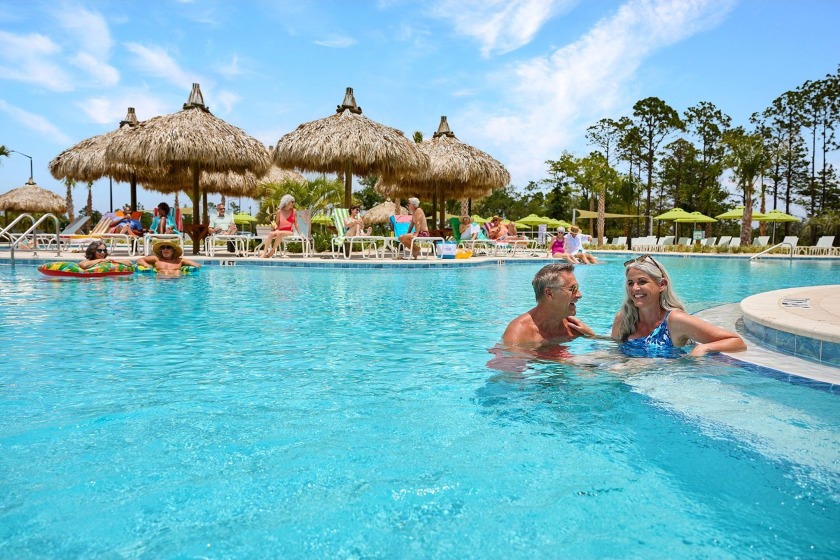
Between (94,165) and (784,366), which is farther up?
(94,165)

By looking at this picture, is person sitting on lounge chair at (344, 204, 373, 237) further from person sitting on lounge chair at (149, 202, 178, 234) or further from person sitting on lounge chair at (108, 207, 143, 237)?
person sitting on lounge chair at (108, 207, 143, 237)

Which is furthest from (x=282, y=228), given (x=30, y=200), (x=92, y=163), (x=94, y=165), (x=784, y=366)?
(x=30, y=200)

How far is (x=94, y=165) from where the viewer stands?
1886 centimetres

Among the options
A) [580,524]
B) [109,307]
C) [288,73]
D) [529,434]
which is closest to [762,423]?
[529,434]

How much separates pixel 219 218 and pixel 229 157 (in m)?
1.96

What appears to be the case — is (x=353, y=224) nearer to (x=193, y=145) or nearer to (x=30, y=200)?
(x=193, y=145)

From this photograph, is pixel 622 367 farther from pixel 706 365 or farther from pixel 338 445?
pixel 338 445

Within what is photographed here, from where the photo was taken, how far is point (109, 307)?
6.56m

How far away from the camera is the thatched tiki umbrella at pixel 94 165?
1892 cm

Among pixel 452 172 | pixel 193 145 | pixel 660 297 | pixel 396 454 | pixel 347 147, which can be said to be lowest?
pixel 396 454

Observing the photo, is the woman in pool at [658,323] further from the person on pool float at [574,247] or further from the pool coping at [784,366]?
the person on pool float at [574,247]

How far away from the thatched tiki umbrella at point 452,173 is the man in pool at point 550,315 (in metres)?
14.6

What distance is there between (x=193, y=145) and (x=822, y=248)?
23.2 metres

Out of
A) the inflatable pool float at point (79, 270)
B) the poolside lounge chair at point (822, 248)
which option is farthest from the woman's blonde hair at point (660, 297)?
the poolside lounge chair at point (822, 248)
